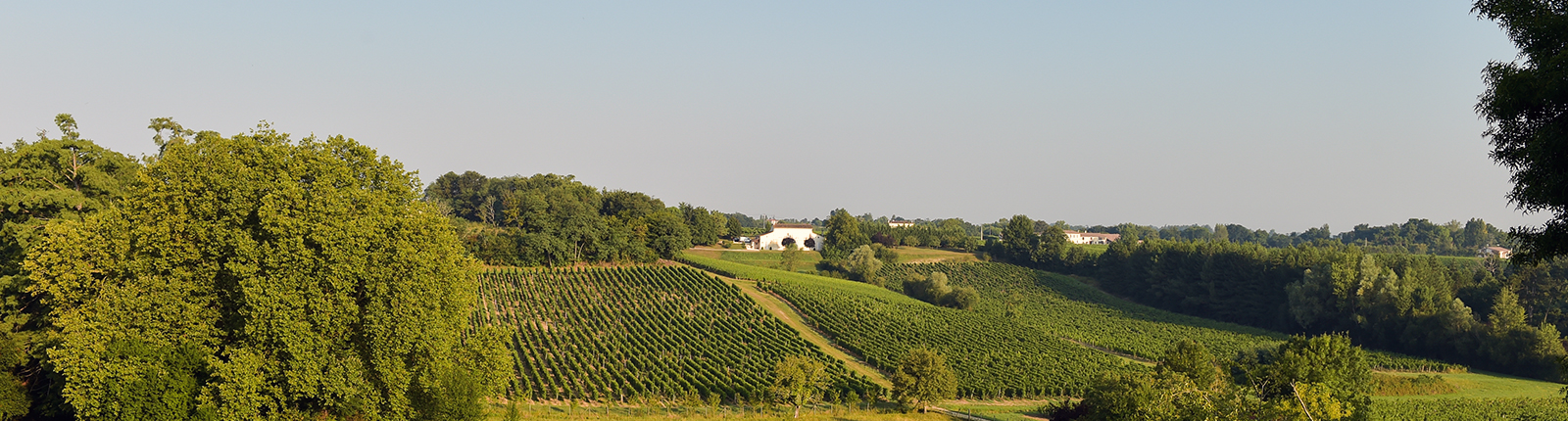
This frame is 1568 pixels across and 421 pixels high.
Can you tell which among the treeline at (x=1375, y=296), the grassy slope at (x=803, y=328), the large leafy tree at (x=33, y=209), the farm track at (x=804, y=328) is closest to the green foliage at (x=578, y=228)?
the farm track at (x=804, y=328)

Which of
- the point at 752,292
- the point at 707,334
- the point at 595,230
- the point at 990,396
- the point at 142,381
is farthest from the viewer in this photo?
the point at 595,230

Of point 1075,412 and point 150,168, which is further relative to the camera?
point 1075,412

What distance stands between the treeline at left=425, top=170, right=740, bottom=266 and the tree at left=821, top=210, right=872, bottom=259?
14668mm

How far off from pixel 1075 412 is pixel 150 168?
31.4 m

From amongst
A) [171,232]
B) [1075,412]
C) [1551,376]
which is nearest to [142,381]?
[171,232]

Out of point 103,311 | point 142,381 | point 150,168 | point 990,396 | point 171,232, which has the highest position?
point 150,168

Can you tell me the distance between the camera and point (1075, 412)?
32.2 metres

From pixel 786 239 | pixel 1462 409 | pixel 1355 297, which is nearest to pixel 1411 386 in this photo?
pixel 1462 409

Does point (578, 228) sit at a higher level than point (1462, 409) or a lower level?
higher

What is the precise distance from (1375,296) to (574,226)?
6806 cm

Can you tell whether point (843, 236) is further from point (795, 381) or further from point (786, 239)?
point (795, 381)

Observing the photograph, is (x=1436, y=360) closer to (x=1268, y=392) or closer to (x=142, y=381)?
Result: (x=1268, y=392)

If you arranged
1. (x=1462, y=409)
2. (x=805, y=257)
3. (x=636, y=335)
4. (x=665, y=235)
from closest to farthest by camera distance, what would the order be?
1. (x=1462, y=409)
2. (x=636, y=335)
3. (x=665, y=235)
4. (x=805, y=257)

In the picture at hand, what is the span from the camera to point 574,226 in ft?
236
